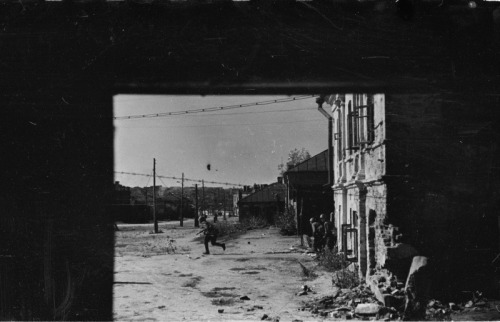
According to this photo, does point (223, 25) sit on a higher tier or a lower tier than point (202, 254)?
higher

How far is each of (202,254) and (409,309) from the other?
1272cm

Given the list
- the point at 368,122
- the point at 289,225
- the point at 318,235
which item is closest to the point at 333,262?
the point at 318,235

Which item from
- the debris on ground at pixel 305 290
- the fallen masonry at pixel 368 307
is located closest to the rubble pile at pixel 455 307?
the fallen masonry at pixel 368 307

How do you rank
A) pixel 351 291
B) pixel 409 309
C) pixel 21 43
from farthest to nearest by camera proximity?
pixel 351 291 < pixel 409 309 < pixel 21 43

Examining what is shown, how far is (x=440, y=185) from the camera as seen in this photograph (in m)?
7.73

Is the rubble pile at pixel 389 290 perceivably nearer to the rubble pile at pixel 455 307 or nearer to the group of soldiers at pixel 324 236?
the rubble pile at pixel 455 307

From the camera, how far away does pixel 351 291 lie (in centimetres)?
953

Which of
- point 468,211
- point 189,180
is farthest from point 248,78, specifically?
point 189,180

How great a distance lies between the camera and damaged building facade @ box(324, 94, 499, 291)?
7445 millimetres

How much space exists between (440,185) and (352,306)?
2.89 metres

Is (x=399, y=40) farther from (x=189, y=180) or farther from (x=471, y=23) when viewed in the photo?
(x=189, y=180)

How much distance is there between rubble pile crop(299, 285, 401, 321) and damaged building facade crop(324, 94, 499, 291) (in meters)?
0.72

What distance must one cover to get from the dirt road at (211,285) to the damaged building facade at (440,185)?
248 cm

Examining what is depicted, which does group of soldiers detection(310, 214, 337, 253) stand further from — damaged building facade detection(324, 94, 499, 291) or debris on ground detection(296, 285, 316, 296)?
damaged building facade detection(324, 94, 499, 291)
